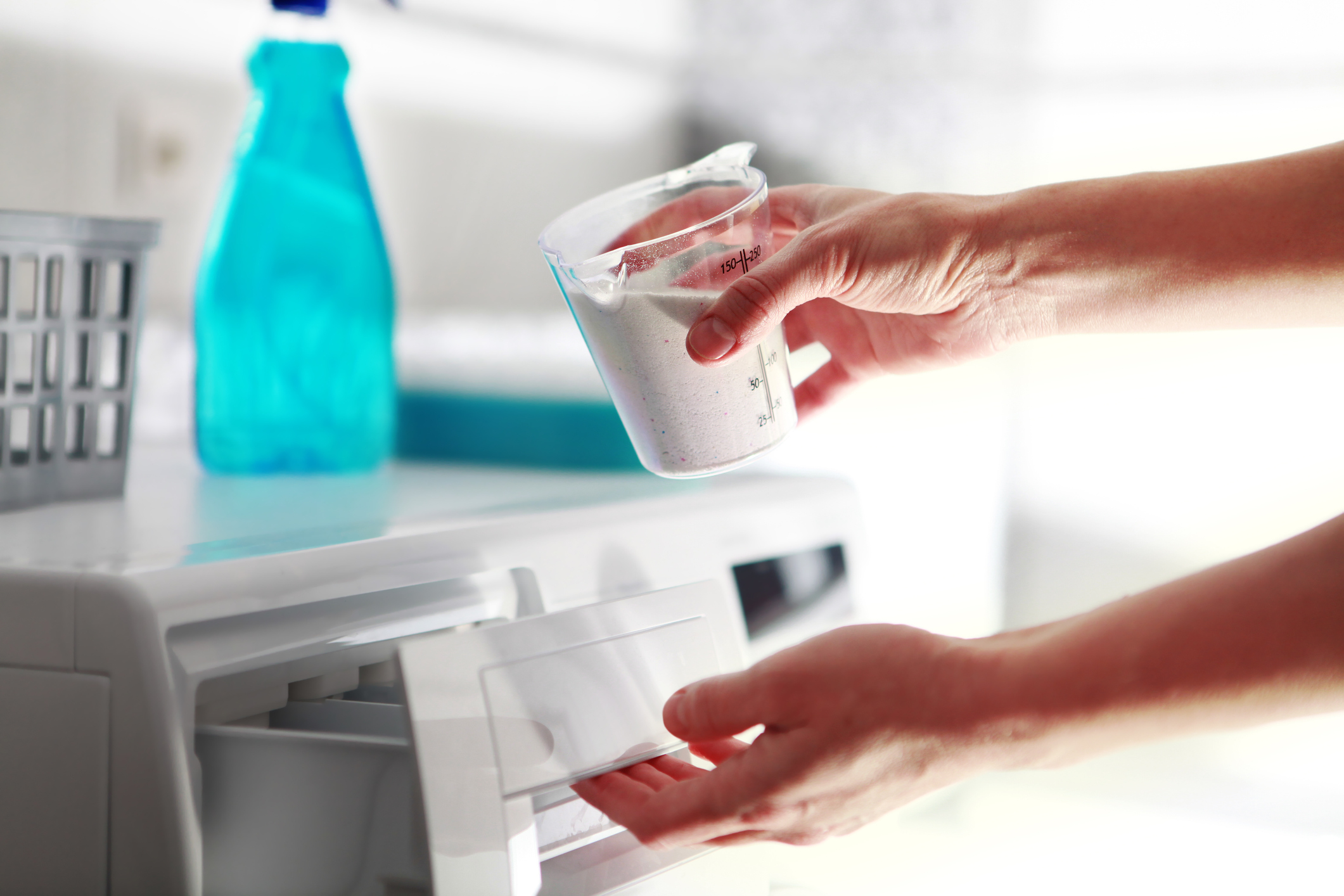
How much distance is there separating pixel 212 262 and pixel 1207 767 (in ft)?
3.09

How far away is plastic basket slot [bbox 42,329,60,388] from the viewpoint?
0.74 m

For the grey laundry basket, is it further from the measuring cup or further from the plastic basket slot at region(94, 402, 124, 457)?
the measuring cup

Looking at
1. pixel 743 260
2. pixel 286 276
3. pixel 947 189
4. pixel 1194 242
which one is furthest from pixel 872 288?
pixel 286 276

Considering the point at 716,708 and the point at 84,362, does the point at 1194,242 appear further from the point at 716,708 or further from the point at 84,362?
the point at 84,362

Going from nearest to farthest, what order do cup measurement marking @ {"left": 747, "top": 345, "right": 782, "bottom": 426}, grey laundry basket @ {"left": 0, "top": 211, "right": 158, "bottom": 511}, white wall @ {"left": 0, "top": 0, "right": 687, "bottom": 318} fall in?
1. cup measurement marking @ {"left": 747, "top": 345, "right": 782, "bottom": 426}
2. grey laundry basket @ {"left": 0, "top": 211, "right": 158, "bottom": 511}
3. white wall @ {"left": 0, "top": 0, "right": 687, "bottom": 318}

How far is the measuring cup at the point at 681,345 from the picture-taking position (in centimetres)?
53

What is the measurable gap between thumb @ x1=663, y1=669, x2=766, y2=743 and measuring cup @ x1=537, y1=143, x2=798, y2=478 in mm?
121

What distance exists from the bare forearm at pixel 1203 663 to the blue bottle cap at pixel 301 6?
30.4 inches

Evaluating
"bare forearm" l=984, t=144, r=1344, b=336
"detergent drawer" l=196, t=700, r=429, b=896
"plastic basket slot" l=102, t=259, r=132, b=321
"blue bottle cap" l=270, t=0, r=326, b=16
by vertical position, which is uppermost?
Result: "blue bottle cap" l=270, t=0, r=326, b=16

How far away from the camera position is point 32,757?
1.65 feet

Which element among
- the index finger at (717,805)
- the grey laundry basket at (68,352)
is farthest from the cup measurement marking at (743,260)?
the grey laundry basket at (68,352)

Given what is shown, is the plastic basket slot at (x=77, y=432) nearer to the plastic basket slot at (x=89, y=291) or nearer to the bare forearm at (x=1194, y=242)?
the plastic basket slot at (x=89, y=291)

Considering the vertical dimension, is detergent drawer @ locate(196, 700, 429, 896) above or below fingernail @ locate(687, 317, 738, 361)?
below

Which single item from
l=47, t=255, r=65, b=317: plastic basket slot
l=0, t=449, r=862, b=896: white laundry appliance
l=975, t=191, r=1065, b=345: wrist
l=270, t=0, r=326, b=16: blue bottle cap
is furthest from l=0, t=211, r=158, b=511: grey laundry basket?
l=975, t=191, r=1065, b=345: wrist
